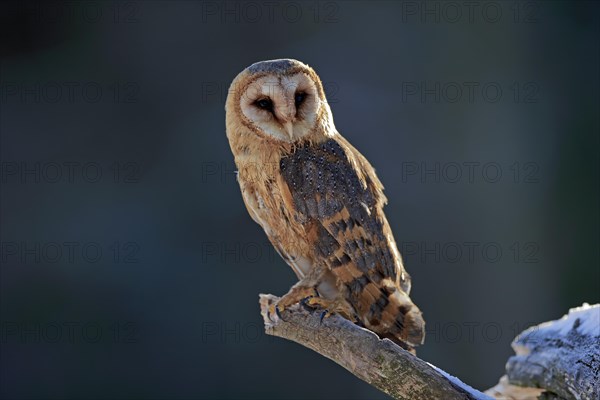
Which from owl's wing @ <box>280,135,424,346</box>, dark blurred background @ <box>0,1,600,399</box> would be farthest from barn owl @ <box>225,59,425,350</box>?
dark blurred background @ <box>0,1,600,399</box>

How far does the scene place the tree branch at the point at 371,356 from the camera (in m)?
1.73

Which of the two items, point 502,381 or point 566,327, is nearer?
point 566,327

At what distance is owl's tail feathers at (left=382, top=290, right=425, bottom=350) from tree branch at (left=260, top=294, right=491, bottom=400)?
21 centimetres

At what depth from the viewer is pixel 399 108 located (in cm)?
473

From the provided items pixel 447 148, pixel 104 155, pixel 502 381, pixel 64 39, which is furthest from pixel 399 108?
pixel 502 381

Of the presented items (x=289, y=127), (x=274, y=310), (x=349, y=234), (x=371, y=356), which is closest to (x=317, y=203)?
(x=349, y=234)

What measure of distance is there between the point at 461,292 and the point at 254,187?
280cm

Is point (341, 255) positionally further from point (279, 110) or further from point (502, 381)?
point (502, 381)

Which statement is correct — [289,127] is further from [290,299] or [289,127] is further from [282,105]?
[290,299]

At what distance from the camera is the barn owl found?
212 centimetres

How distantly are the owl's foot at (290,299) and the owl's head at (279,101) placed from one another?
44 centimetres

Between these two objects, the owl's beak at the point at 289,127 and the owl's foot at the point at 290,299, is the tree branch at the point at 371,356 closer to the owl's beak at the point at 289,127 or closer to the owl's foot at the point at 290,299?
the owl's foot at the point at 290,299

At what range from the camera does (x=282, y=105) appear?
2076mm

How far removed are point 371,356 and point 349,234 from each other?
41 centimetres
